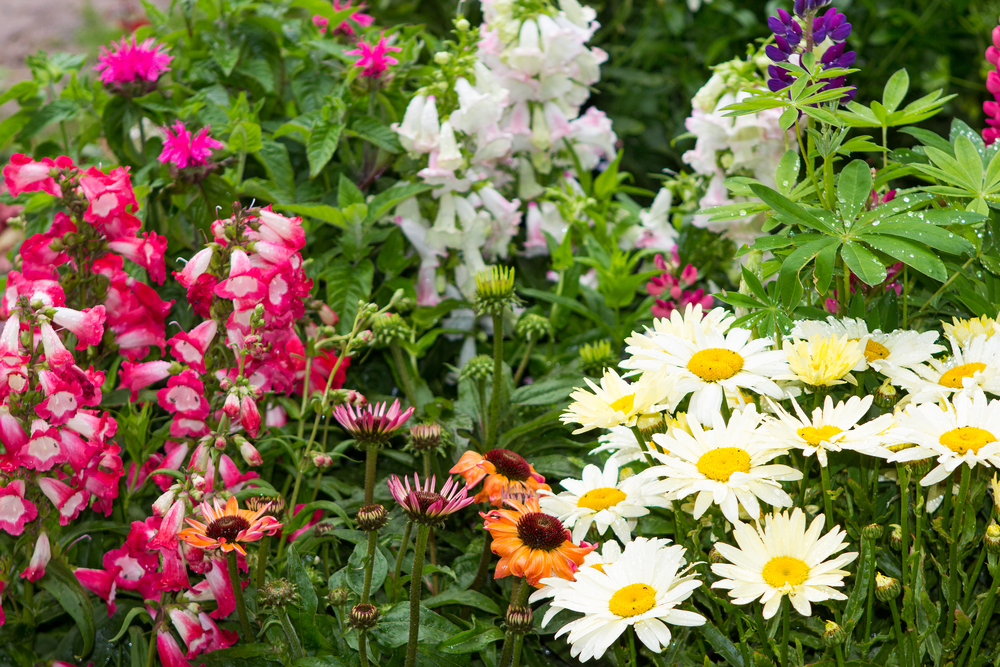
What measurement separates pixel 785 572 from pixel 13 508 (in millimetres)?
923

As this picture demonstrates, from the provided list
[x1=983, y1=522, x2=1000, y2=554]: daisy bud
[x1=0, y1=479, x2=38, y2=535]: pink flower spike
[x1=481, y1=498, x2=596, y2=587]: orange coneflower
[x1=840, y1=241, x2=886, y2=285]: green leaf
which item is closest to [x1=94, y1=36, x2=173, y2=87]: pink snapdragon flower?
[x1=0, y1=479, x2=38, y2=535]: pink flower spike

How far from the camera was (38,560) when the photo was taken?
108 centimetres

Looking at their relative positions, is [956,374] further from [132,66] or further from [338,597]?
[132,66]

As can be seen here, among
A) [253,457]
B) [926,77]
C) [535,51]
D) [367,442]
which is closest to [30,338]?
[253,457]

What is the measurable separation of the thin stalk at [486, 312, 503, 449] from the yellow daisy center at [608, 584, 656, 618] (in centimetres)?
52

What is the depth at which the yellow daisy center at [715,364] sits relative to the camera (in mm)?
844

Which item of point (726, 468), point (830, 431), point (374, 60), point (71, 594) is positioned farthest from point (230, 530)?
point (374, 60)

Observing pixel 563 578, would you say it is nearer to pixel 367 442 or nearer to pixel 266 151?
pixel 367 442

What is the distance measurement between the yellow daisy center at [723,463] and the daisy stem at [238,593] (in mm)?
484

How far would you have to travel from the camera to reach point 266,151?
5.06 feet

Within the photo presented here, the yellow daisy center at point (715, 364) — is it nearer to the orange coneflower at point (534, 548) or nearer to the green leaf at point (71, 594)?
the orange coneflower at point (534, 548)

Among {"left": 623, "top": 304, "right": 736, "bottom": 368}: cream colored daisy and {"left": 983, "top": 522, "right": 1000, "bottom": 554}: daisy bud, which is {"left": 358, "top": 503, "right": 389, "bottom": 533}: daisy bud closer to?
{"left": 623, "top": 304, "right": 736, "bottom": 368}: cream colored daisy

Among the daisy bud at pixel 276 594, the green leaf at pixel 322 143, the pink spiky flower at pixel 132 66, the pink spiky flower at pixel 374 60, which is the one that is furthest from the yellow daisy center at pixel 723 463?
the pink spiky flower at pixel 132 66

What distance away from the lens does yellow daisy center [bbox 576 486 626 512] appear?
35.4 inches
